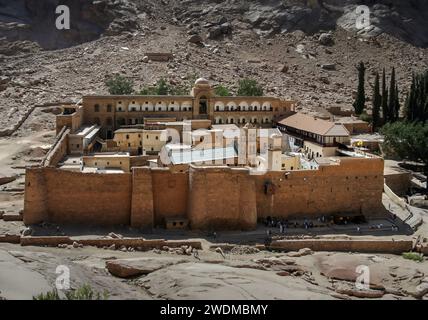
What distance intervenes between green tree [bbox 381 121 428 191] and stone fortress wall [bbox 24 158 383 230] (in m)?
12.5

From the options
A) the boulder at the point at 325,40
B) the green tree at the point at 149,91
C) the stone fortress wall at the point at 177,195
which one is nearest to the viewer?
the stone fortress wall at the point at 177,195

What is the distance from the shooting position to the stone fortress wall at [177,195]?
31781 mm

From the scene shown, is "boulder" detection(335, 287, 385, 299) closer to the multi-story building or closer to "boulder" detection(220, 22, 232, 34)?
the multi-story building

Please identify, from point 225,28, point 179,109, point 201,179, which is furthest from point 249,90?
point 201,179

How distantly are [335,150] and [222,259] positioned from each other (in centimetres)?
1471

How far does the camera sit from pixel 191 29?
81.6 meters

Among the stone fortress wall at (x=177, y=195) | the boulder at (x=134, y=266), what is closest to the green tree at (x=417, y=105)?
the stone fortress wall at (x=177, y=195)

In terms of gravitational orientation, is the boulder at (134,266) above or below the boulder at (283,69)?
below

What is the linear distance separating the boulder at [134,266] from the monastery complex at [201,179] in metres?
5.63

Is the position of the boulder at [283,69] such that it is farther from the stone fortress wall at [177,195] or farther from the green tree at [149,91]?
the stone fortress wall at [177,195]

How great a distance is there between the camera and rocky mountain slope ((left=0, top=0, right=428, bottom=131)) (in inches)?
2662

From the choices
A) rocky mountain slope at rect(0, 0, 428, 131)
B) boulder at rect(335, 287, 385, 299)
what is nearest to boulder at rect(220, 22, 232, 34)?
rocky mountain slope at rect(0, 0, 428, 131)
